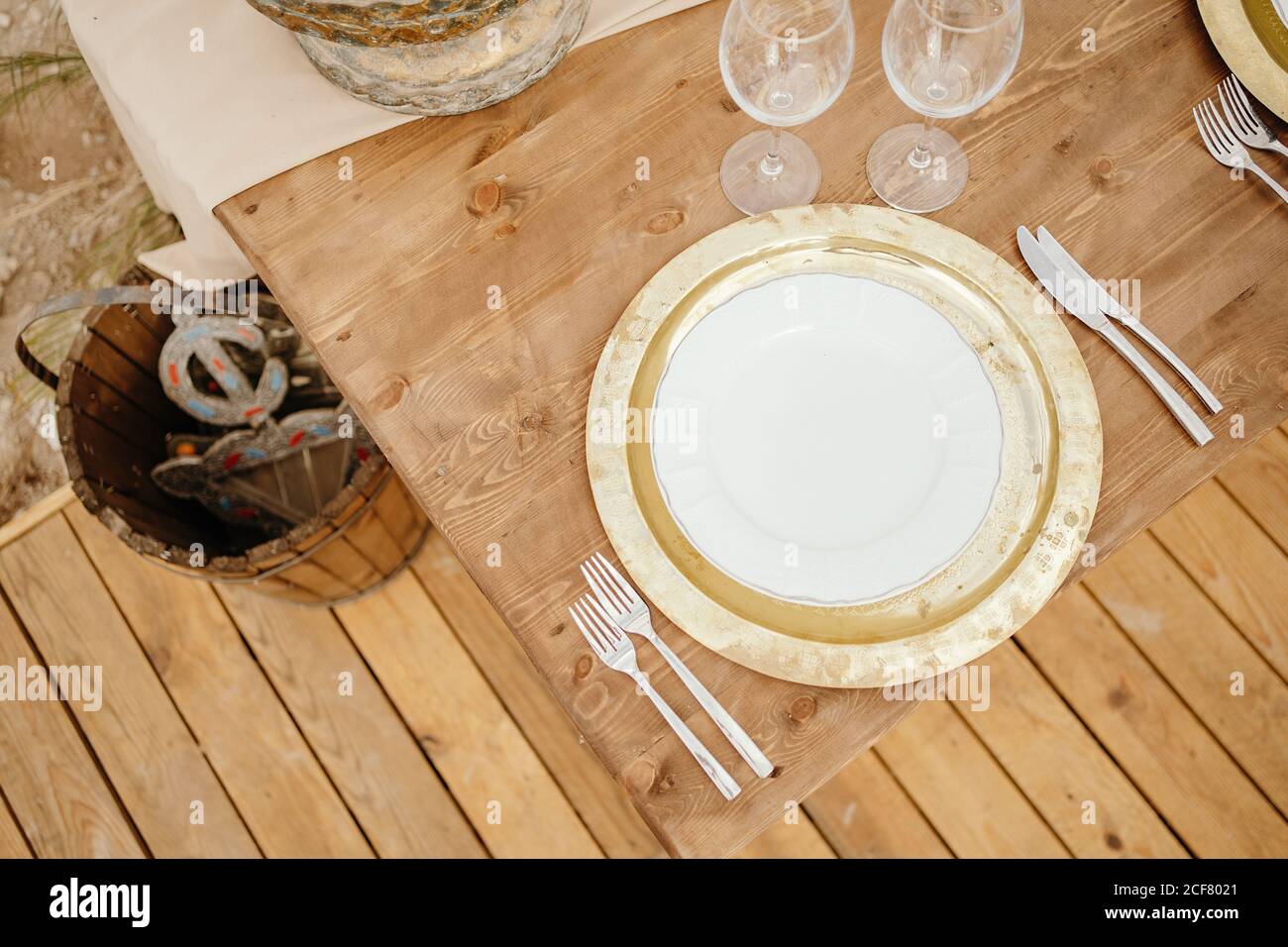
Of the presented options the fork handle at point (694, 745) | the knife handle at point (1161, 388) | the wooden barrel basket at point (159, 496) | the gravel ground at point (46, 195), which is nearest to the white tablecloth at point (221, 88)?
the wooden barrel basket at point (159, 496)

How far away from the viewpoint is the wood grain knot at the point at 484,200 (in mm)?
878

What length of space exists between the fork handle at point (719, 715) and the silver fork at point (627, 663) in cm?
2

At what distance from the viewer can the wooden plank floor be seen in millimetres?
1508

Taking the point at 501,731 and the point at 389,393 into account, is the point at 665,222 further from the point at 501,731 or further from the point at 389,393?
the point at 501,731

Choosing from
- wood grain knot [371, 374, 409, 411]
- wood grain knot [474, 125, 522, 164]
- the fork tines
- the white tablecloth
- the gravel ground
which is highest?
the gravel ground

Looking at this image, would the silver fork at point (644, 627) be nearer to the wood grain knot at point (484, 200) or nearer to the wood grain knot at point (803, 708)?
the wood grain knot at point (803, 708)

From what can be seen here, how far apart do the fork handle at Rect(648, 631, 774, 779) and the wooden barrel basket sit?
21.0 inches

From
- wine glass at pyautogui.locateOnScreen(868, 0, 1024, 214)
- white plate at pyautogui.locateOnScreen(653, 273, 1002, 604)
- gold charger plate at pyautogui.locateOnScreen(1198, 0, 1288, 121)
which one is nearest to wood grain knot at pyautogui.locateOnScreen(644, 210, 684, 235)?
white plate at pyautogui.locateOnScreen(653, 273, 1002, 604)

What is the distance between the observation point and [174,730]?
156 centimetres

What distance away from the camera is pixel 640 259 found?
86 cm

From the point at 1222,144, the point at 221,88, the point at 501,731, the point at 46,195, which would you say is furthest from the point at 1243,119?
the point at 46,195

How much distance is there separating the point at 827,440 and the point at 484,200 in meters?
0.38

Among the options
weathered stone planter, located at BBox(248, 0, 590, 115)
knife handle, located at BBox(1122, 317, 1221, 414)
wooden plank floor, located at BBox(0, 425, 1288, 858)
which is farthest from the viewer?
wooden plank floor, located at BBox(0, 425, 1288, 858)

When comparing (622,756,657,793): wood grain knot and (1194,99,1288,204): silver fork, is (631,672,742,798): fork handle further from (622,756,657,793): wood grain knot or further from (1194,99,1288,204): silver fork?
(1194,99,1288,204): silver fork
